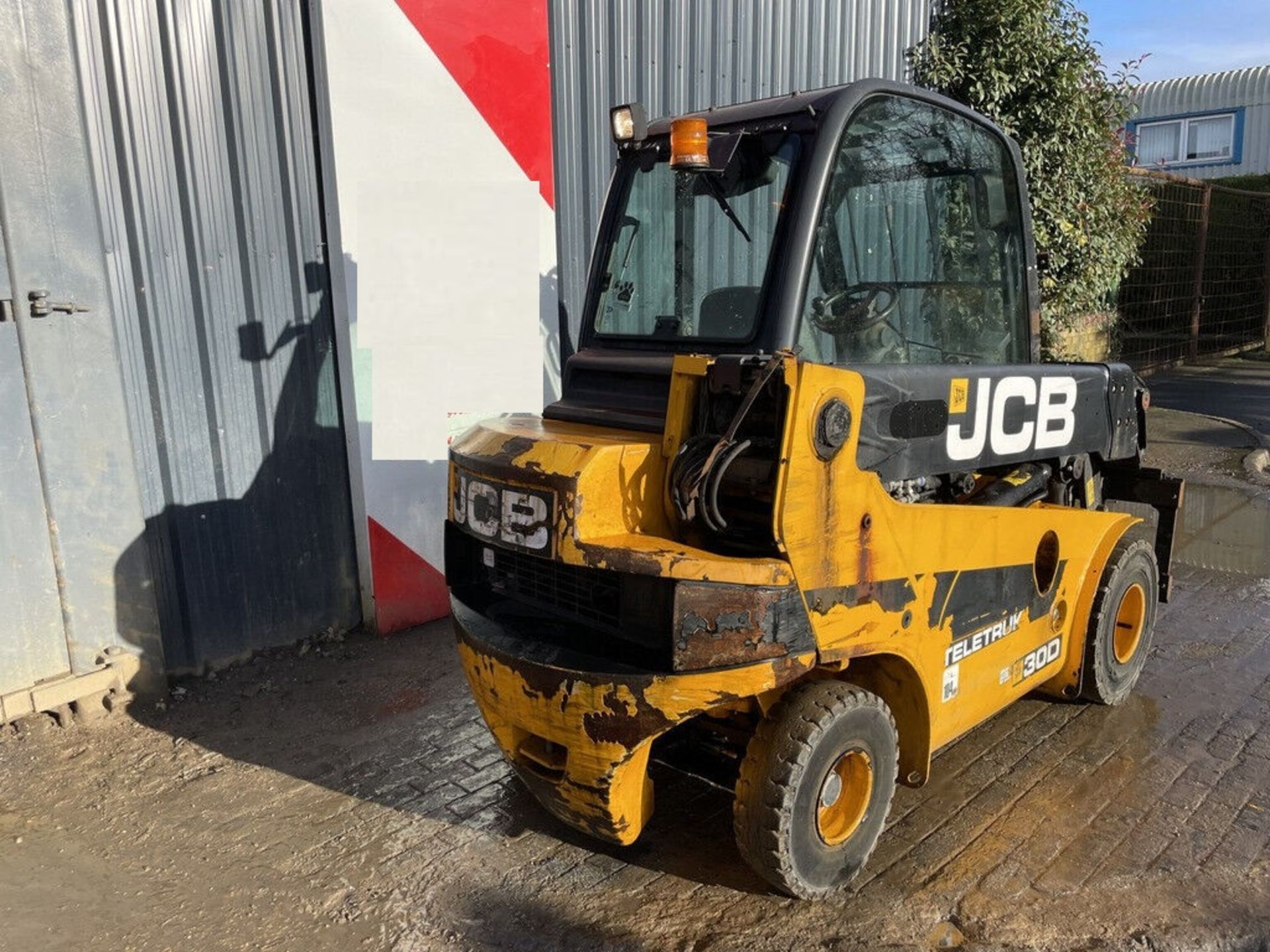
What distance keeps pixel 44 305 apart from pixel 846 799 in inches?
150

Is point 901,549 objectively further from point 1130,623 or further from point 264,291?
point 264,291

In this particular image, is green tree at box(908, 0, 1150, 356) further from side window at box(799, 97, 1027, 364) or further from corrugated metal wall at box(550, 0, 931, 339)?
side window at box(799, 97, 1027, 364)

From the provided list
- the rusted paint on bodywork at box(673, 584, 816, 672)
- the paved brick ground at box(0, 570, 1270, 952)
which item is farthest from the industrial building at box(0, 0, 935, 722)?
the rusted paint on bodywork at box(673, 584, 816, 672)

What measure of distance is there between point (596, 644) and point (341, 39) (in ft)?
12.0

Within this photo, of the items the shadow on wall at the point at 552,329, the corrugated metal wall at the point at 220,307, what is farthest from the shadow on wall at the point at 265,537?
the shadow on wall at the point at 552,329

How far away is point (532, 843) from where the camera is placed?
141 inches

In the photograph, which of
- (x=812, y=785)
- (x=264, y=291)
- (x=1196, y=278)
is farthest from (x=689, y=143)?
(x=1196, y=278)

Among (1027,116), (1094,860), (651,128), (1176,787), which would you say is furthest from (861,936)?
(1027,116)

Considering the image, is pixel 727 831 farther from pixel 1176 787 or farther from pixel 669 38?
pixel 669 38

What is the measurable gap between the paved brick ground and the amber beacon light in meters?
2.36

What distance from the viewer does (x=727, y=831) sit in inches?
144

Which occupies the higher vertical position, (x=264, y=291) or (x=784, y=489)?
(x=264, y=291)

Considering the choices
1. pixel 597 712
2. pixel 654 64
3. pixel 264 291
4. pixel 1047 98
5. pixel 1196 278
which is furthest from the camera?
pixel 1196 278

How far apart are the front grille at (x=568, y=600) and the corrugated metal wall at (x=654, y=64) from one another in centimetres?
311
